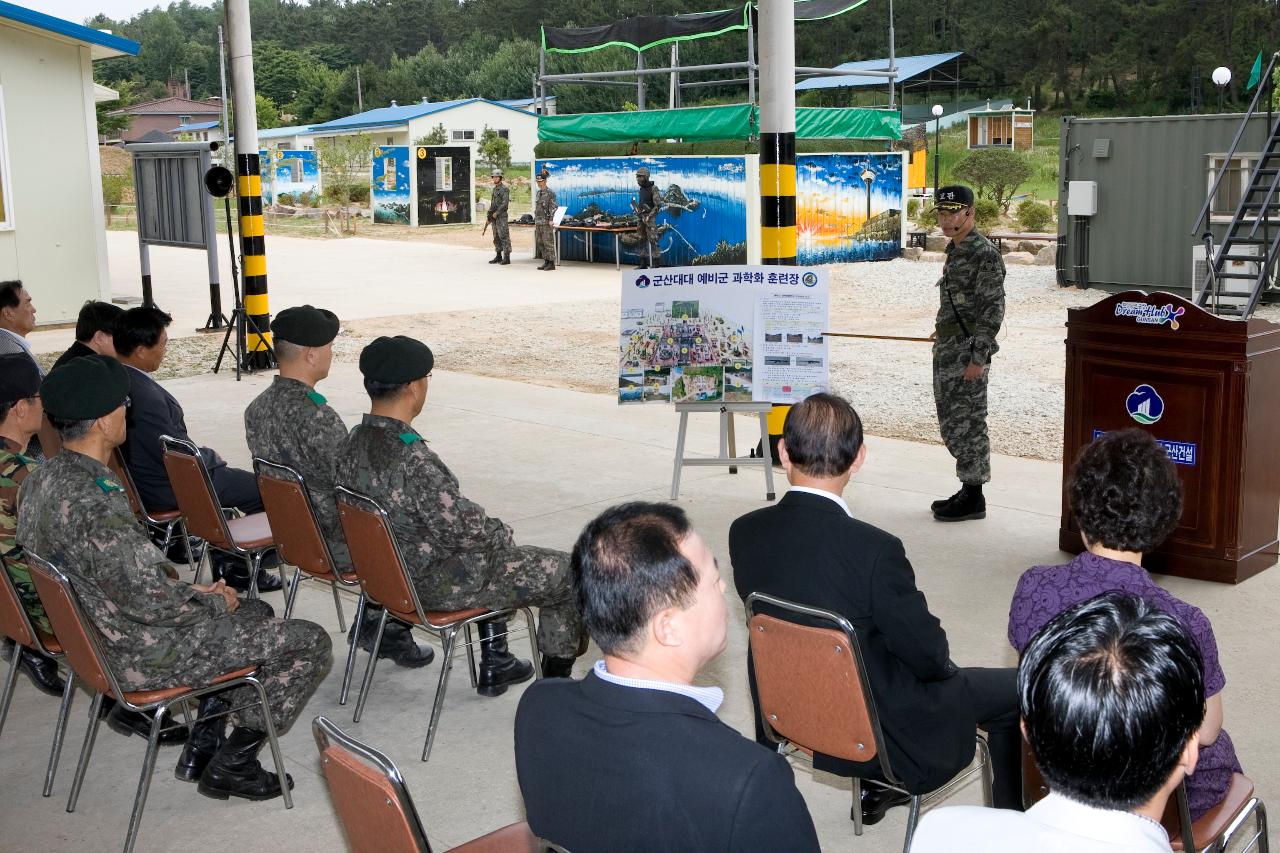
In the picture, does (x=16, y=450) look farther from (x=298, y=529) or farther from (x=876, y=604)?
(x=876, y=604)

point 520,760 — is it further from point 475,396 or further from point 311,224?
point 311,224

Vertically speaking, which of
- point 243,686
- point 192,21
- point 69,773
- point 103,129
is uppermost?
point 192,21

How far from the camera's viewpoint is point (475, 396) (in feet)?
34.6

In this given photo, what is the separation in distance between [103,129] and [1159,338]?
196 feet

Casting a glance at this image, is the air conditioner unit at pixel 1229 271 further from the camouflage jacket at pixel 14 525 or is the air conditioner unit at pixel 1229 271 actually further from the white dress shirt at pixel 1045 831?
the white dress shirt at pixel 1045 831

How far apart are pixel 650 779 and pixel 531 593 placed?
2.47 metres

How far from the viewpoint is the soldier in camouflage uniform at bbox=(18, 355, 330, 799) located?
3465 millimetres

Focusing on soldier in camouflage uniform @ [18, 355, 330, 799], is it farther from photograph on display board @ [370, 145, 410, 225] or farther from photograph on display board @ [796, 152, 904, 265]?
photograph on display board @ [370, 145, 410, 225]

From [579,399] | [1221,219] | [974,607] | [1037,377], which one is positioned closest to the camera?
[974,607]

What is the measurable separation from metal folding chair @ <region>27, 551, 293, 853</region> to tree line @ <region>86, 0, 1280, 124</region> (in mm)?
20790

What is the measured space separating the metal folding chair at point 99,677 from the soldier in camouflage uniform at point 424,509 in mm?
686

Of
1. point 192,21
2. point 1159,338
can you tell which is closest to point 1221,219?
point 1159,338

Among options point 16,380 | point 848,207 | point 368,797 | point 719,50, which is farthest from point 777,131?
point 719,50

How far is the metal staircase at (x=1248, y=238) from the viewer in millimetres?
14781
